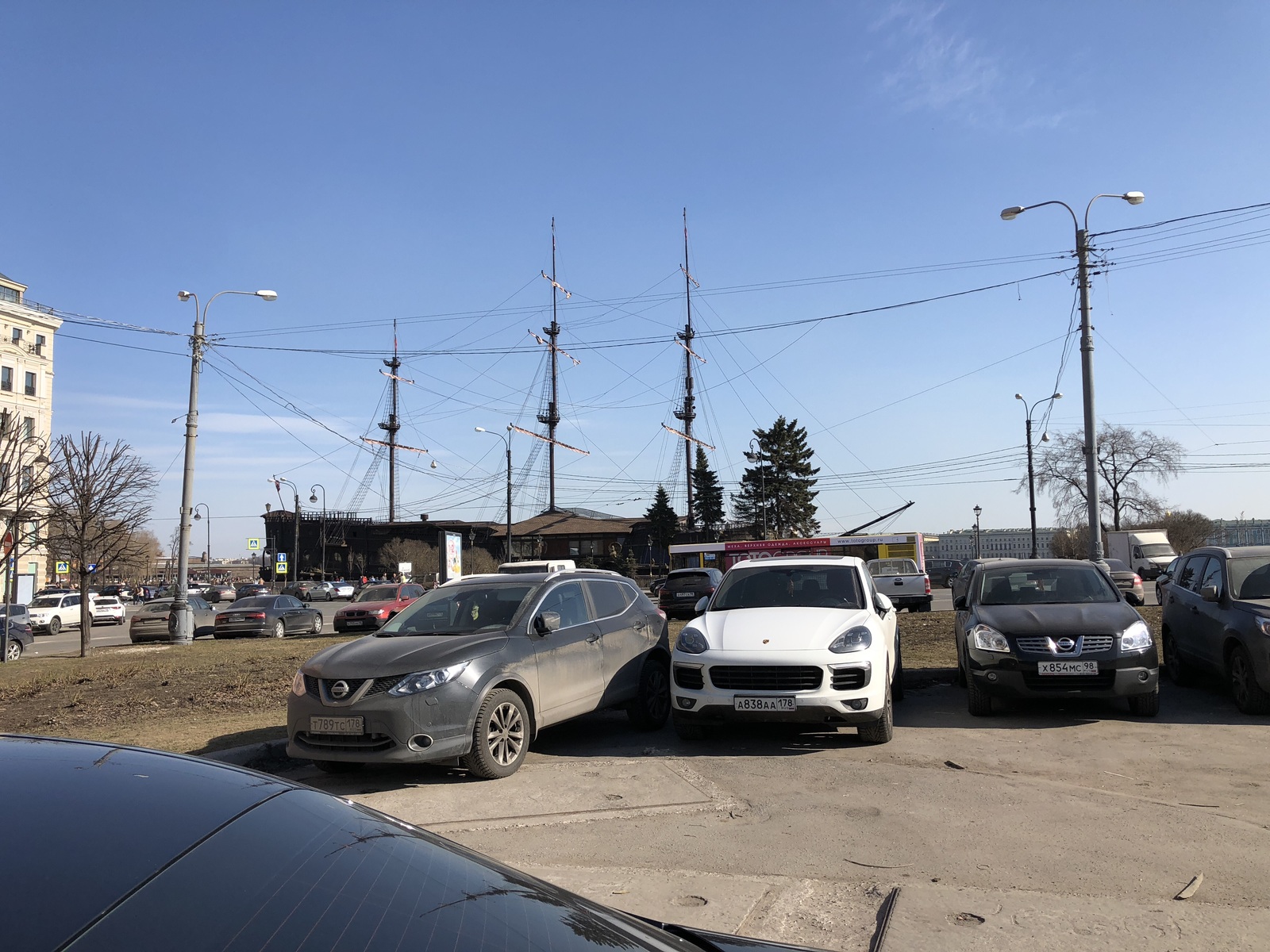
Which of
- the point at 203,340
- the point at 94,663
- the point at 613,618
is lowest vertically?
the point at 94,663

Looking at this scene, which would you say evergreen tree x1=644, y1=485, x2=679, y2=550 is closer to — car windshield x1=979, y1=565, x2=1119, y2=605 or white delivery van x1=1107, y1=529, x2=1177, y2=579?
white delivery van x1=1107, y1=529, x2=1177, y2=579

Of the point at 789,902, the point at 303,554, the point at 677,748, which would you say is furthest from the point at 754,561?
the point at 303,554

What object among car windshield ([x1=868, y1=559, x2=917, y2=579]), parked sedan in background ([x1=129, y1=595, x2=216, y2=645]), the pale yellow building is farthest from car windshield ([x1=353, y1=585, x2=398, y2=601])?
the pale yellow building

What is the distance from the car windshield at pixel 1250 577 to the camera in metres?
9.34

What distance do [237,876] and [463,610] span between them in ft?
22.3

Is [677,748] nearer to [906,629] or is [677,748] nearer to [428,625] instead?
[428,625]

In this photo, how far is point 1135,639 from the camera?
8.59 metres

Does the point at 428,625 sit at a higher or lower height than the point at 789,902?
higher

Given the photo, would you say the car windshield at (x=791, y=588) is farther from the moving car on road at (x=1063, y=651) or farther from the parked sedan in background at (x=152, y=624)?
the parked sedan in background at (x=152, y=624)

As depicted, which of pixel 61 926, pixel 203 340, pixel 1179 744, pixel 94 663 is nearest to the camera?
pixel 61 926

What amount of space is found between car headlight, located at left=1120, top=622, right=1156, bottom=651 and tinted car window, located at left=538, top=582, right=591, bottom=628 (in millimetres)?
5003

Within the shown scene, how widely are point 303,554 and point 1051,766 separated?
354ft

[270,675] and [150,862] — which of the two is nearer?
[150,862]

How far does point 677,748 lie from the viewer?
8.34 m
